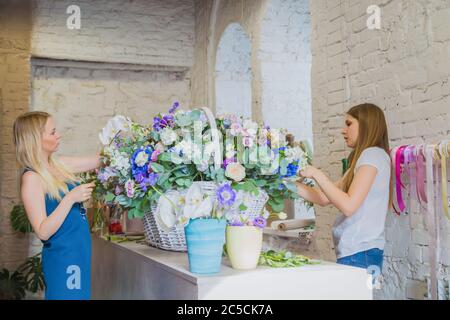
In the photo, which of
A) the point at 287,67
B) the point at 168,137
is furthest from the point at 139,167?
the point at 287,67

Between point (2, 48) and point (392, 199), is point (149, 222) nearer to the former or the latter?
point (392, 199)

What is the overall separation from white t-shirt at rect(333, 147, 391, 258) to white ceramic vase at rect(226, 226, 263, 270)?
2.80ft

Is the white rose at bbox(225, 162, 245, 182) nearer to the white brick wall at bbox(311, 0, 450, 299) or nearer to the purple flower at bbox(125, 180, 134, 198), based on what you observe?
the purple flower at bbox(125, 180, 134, 198)

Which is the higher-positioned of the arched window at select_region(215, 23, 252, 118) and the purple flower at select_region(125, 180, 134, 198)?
the arched window at select_region(215, 23, 252, 118)

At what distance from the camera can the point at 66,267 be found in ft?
6.22

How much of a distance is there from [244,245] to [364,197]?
844mm

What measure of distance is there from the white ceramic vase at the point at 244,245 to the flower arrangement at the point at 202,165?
A: 0.09ft

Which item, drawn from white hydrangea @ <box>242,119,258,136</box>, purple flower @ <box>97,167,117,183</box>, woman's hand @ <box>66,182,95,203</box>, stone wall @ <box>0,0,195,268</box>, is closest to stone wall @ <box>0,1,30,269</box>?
stone wall @ <box>0,0,195,268</box>

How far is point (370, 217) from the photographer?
2119mm

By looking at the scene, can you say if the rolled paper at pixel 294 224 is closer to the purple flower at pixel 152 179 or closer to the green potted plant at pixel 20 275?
the purple flower at pixel 152 179

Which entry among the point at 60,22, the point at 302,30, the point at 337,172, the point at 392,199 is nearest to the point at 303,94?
the point at 302,30

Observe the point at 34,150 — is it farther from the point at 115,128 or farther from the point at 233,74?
the point at 233,74

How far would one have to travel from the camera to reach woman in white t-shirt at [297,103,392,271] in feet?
6.60

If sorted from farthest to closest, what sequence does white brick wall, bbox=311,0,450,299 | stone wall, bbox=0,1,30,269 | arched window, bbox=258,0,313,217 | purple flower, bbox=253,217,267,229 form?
stone wall, bbox=0,1,30,269, arched window, bbox=258,0,313,217, white brick wall, bbox=311,0,450,299, purple flower, bbox=253,217,267,229
